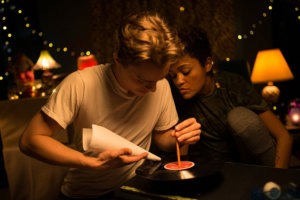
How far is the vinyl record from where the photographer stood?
31.3 inches

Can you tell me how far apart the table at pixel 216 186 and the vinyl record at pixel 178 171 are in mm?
28

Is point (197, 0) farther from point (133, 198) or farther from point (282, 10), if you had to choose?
point (133, 198)

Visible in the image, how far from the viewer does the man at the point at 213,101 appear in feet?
4.45

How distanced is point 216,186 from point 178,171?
A: 114 millimetres

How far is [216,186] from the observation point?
805 millimetres

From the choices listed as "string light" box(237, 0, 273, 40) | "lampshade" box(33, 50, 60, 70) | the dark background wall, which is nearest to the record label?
the dark background wall

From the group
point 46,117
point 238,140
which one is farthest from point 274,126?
point 46,117

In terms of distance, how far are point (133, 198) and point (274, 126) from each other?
2.89 ft

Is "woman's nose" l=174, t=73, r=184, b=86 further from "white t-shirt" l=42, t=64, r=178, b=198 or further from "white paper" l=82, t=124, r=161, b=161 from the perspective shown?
"white paper" l=82, t=124, r=161, b=161

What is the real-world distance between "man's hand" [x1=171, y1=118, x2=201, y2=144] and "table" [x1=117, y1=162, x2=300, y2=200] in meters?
0.15

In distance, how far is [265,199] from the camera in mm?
625

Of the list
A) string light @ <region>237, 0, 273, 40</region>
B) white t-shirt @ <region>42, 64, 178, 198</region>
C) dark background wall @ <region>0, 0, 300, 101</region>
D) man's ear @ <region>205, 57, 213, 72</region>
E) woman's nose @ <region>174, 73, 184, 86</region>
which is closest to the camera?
white t-shirt @ <region>42, 64, 178, 198</region>

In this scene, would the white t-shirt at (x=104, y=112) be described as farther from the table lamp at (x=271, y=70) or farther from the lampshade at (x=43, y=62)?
the lampshade at (x=43, y=62)

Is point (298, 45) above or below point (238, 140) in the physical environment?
above
